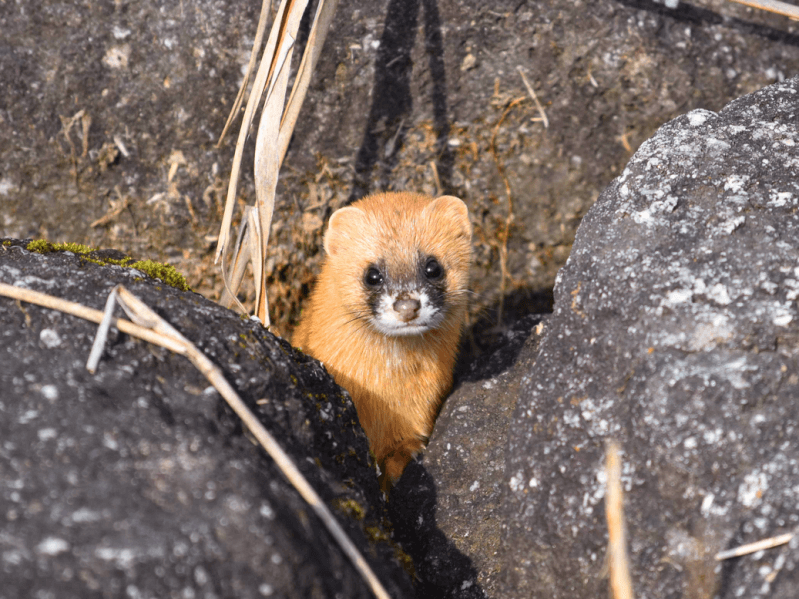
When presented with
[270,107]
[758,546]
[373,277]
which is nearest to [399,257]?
[373,277]

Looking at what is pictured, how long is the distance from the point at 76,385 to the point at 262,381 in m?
0.54

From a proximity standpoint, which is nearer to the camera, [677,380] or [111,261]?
[677,380]

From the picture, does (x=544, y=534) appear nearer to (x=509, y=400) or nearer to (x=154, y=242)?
(x=509, y=400)

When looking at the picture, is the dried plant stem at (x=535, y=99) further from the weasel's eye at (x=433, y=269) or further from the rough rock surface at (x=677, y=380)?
the rough rock surface at (x=677, y=380)

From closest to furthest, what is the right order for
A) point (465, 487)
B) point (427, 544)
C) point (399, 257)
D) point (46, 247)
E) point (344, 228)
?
point (46, 247) → point (427, 544) → point (465, 487) → point (399, 257) → point (344, 228)

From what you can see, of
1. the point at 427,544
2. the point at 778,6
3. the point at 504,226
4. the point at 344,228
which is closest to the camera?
the point at 427,544

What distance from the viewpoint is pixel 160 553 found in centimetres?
152

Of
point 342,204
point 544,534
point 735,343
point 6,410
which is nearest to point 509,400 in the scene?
point 544,534

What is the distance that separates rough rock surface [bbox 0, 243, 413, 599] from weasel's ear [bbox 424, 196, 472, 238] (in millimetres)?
1613

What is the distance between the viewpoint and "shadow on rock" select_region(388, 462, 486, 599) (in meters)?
2.57

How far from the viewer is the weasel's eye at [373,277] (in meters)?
3.51

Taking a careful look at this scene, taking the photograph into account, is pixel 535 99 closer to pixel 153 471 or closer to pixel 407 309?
pixel 407 309

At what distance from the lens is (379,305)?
3.38 meters

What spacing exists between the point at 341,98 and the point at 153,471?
2675 mm
